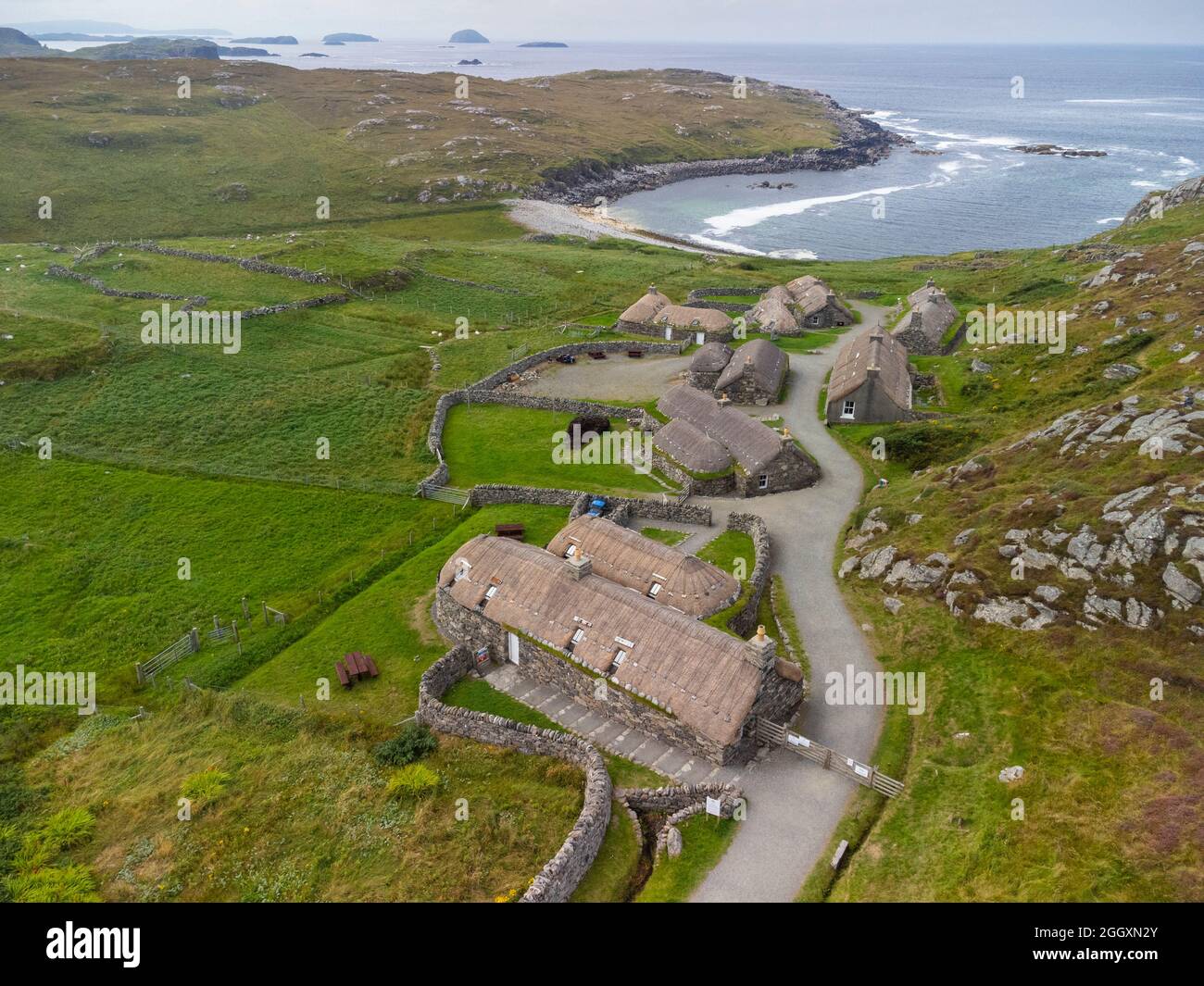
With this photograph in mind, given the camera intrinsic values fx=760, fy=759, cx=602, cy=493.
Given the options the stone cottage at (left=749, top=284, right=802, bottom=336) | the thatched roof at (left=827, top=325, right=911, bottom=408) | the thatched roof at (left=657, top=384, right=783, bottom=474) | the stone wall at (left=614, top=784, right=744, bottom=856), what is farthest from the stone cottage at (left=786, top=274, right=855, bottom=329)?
the stone wall at (left=614, top=784, right=744, bottom=856)

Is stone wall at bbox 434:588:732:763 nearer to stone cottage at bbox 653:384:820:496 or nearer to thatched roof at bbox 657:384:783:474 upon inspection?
stone cottage at bbox 653:384:820:496

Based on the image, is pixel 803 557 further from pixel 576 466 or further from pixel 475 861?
pixel 475 861

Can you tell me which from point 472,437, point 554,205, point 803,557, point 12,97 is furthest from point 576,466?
point 12,97

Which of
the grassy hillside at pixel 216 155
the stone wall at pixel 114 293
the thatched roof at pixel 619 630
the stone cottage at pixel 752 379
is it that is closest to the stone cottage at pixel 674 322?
the stone cottage at pixel 752 379

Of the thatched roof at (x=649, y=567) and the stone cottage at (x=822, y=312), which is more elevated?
the stone cottage at (x=822, y=312)

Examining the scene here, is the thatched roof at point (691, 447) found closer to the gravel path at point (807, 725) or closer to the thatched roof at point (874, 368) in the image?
the gravel path at point (807, 725)

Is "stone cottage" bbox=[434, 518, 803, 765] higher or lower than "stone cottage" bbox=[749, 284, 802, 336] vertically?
lower

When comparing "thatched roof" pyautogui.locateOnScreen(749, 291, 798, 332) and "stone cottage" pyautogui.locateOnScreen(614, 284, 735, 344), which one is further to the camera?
"thatched roof" pyautogui.locateOnScreen(749, 291, 798, 332)
